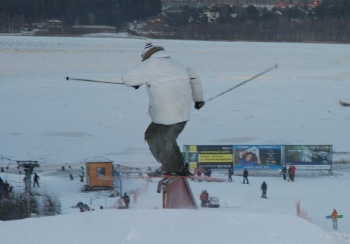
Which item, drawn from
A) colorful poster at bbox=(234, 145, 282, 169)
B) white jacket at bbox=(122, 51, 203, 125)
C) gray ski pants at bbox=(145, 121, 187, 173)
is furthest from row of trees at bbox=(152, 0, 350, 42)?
white jacket at bbox=(122, 51, 203, 125)

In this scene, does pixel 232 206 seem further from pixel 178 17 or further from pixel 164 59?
pixel 178 17

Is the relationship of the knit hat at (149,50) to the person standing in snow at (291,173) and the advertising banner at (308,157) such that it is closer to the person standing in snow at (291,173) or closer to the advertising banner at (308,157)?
the person standing in snow at (291,173)

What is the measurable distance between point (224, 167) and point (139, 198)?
894cm

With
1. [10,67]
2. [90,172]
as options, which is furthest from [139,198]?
[10,67]

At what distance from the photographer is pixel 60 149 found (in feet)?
47.1

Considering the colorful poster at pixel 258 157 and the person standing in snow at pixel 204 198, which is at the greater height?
the person standing in snow at pixel 204 198

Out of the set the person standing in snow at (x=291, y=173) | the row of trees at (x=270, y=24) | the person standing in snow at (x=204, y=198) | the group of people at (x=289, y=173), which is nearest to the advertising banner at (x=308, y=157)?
the group of people at (x=289, y=173)

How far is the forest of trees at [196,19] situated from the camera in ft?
184

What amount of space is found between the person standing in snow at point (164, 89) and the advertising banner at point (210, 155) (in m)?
9.28

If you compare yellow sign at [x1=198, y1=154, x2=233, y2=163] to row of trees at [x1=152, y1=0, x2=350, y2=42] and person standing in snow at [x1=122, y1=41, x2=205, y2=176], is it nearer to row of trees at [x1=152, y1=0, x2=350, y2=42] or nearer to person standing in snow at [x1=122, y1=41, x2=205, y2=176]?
person standing in snow at [x1=122, y1=41, x2=205, y2=176]

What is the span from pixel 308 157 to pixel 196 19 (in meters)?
45.7

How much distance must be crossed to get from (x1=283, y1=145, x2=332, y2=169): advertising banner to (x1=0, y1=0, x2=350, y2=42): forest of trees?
4281 centimetres

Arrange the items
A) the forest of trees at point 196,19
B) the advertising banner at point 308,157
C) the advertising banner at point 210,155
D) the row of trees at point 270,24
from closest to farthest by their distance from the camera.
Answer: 1. the advertising banner at point 210,155
2. the advertising banner at point 308,157
3. the forest of trees at point 196,19
4. the row of trees at point 270,24

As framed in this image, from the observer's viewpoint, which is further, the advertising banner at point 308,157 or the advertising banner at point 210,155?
the advertising banner at point 308,157
